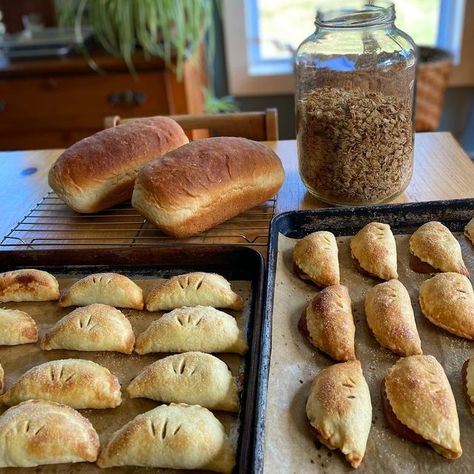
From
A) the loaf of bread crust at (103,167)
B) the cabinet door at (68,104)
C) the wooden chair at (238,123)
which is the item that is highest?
the loaf of bread crust at (103,167)

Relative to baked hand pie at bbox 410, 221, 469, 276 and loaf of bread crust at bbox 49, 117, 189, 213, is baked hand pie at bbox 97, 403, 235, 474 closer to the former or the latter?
baked hand pie at bbox 410, 221, 469, 276

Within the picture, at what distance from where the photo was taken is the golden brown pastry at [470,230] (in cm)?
95

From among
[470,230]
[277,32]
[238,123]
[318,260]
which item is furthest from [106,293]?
[277,32]

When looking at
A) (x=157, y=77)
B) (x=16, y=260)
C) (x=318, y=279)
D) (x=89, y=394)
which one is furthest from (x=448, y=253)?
(x=157, y=77)

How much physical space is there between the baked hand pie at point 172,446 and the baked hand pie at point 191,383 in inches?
1.7

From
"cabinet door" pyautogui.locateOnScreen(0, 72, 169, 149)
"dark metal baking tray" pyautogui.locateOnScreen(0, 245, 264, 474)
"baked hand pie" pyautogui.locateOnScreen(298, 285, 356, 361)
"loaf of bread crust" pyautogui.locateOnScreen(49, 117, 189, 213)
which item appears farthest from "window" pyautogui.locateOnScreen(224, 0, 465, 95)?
"baked hand pie" pyautogui.locateOnScreen(298, 285, 356, 361)

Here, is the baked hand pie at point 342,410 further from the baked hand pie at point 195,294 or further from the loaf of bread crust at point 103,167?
the loaf of bread crust at point 103,167

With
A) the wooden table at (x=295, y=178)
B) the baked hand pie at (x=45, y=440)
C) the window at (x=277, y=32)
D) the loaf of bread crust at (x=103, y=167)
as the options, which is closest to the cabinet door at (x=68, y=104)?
the window at (x=277, y=32)

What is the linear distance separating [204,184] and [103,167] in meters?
0.23

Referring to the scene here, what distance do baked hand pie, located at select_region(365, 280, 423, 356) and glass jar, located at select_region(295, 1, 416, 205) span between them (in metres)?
0.29

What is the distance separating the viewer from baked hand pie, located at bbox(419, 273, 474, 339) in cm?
77

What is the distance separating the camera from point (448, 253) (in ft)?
2.92

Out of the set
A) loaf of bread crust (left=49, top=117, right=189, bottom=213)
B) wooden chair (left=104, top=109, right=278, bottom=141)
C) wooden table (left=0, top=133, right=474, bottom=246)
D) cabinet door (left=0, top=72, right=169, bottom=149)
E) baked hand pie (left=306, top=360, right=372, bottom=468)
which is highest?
loaf of bread crust (left=49, top=117, right=189, bottom=213)

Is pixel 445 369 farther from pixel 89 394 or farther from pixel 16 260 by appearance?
pixel 16 260
